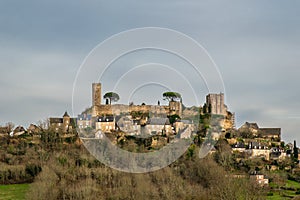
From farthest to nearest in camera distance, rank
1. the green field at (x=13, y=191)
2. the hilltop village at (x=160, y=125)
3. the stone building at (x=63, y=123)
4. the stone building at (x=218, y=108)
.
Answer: the stone building at (x=218, y=108), the stone building at (x=63, y=123), the hilltop village at (x=160, y=125), the green field at (x=13, y=191)

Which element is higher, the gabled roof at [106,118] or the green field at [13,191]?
the gabled roof at [106,118]

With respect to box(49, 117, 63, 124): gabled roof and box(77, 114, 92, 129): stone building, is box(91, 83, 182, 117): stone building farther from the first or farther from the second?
box(49, 117, 63, 124): gabled roof

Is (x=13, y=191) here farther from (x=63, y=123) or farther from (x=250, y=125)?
(x=250, y=125)

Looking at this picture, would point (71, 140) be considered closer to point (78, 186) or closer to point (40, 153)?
point (40, 153)

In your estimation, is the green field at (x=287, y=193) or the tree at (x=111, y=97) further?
the tree at (x=111, y=97)

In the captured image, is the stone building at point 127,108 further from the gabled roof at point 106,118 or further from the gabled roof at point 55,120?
the gabled roof at point 55,120

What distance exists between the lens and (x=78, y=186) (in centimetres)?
2969

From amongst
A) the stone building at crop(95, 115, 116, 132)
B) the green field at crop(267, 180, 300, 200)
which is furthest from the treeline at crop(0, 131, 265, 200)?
the stone building at crop(95, 115, 116, 132)

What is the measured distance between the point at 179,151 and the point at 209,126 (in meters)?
15.0

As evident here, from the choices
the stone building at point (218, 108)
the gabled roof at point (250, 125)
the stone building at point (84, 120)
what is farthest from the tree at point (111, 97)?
the gabled roof at point (250, 125)

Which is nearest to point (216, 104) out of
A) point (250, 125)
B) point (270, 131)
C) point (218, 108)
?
point (218, 108)

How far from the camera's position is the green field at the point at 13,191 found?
106 ft

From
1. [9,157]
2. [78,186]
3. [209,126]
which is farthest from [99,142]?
[209,126]

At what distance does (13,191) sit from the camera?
113 ft
